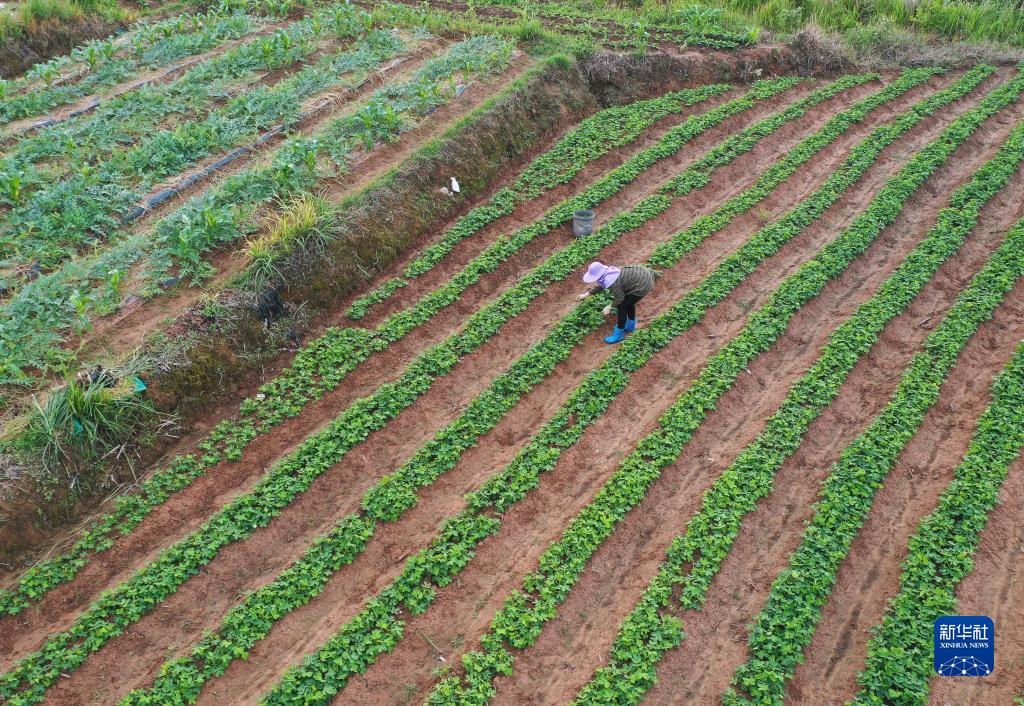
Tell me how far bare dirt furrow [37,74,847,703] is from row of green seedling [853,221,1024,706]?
4485mm

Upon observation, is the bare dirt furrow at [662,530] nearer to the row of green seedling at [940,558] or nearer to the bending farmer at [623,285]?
the row of green seedling at [940,558]

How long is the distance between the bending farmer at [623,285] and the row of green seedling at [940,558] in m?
Answer: 4.34

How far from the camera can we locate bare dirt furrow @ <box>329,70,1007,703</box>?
6.63 meters

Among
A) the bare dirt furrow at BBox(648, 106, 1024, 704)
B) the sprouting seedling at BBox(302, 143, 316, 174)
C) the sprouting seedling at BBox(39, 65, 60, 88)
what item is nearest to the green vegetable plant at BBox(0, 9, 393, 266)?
the sprouting seedling at BBox(302, 143, 316, 174)

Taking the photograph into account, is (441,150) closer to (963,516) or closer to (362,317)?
(362,317)

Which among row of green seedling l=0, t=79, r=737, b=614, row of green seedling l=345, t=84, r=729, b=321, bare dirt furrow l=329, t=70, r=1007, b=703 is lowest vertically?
bare dirt furrow l=329, t=70, r=1007, b=703

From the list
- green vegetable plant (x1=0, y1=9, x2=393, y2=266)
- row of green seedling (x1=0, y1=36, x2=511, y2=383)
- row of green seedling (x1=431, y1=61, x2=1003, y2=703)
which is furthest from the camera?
green vegetable plant (x1=0, y1=9, x2=393, y2=266)

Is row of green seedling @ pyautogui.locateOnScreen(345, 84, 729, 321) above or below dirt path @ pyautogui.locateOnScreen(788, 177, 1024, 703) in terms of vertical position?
above

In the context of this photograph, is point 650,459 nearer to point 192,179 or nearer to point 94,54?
point 192,179

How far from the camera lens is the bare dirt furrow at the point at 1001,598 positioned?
6309 millimetres

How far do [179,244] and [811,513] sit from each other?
926 cm

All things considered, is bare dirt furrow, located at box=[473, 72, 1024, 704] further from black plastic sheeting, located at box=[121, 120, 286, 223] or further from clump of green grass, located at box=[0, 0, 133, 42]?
clump of green grass, located at box=[0, 0, 133, 42]

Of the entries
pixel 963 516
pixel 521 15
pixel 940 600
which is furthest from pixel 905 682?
pixel 521 15

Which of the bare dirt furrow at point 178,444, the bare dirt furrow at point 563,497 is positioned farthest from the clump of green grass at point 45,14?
the bare dirt furrow at point 563,497
